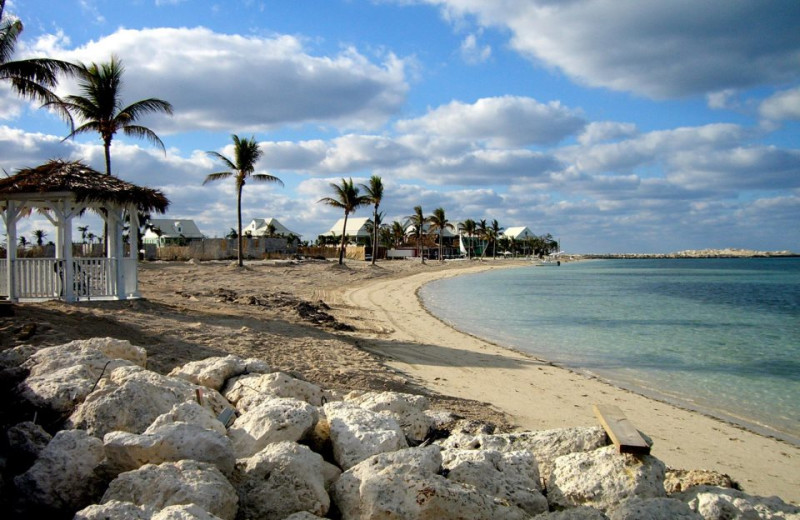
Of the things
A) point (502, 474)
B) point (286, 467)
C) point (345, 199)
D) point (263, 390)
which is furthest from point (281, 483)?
point (345, 199)

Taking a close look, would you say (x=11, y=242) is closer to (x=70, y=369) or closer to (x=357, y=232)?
(x=70, y=369)

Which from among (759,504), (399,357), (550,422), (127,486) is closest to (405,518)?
(127,486)

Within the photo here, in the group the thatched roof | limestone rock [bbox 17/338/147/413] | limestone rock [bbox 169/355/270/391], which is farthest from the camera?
the thatched roof

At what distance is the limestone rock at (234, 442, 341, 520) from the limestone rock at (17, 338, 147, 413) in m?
1.82

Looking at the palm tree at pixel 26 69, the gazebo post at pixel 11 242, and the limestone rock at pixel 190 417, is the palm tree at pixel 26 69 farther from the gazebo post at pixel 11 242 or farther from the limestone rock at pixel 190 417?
the limestone rock at pixel 190 417

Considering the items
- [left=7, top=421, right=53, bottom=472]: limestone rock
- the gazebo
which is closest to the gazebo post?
the gazebo

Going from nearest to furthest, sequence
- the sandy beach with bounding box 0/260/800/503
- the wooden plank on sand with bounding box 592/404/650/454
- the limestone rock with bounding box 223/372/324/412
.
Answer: the wooden plank on sand with bounding box 592/404/650/454 < the limestone rock with bounding box 223/372/324/412 < the sandy beach with bounding box 0/260/800/503

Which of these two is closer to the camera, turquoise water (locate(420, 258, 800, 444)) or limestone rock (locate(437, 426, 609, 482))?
limestone rock (locate(437, 426, 609, 482))

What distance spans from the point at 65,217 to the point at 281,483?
11.3 metres

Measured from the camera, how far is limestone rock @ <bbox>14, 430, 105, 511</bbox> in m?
3.54

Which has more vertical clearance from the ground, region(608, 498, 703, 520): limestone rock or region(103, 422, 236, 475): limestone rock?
region(103, 422, 236, 475): limestone rock

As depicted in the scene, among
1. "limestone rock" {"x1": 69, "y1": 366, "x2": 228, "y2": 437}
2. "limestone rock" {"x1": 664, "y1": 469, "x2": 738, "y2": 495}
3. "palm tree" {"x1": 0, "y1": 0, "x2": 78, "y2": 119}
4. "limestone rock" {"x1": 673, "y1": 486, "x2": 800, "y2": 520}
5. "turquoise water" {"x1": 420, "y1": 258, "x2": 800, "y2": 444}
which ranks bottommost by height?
"turquoise water" {"x1": 420, "y1": 258, "x2": 800, "y2": 444}

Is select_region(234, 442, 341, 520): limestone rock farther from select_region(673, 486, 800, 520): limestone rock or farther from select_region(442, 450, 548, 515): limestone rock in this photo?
select_region(673, 486, 800, 520): limestone rock

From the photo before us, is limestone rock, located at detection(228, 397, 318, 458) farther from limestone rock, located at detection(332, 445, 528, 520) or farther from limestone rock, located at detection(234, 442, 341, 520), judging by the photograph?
limestone rock, located at detection(332, 445, 528, 520)
